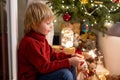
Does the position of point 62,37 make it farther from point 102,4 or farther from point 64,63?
point 64,63

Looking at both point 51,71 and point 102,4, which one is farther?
point 102,4

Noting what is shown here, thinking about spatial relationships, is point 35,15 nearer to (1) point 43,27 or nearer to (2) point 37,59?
(1) point 43,27

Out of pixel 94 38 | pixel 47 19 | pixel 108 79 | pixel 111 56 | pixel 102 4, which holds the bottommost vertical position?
pixel 108 79

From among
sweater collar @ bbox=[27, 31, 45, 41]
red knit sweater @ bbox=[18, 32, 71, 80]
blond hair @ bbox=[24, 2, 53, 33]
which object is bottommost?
red knit sweater @ bbox=[18, 32, 71, 80]

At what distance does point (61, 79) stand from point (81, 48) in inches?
45.5

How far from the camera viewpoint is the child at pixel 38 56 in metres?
1.34

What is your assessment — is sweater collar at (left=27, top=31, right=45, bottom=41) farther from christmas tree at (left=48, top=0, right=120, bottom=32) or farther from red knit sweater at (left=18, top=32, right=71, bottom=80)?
christmas tree at (left=48, top=0, right=120, bottom=32)

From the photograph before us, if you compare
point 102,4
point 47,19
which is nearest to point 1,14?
point 47,19

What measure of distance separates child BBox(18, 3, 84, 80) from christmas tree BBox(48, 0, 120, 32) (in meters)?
0.89

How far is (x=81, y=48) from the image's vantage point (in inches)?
97.9

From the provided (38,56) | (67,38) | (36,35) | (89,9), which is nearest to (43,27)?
(36,35)

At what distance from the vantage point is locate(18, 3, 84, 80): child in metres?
1.34

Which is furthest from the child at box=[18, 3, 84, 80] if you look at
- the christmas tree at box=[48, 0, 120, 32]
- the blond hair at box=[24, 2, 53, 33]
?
the christmas tree at box=[48, 0, 120, 32]

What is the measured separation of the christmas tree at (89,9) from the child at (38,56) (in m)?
0.89
